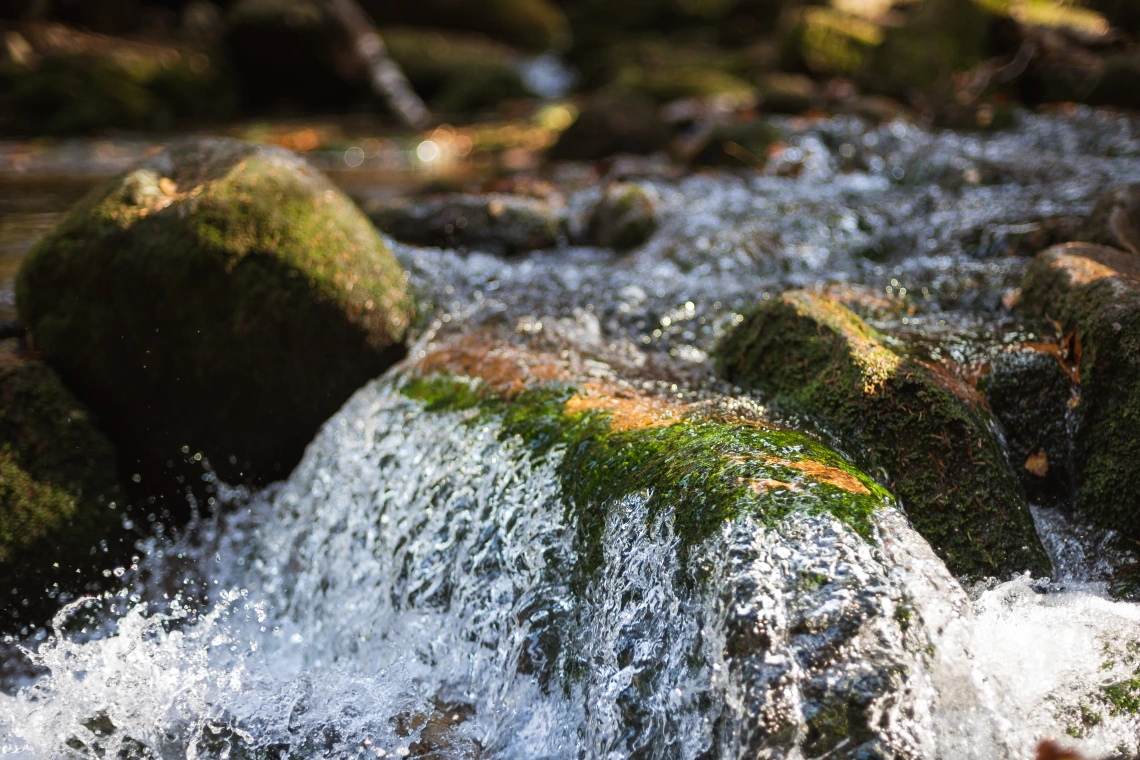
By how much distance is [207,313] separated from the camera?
3.40m

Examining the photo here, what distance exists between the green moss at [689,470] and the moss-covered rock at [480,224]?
249 centimetres

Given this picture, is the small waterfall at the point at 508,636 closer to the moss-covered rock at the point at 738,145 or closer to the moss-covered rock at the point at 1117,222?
the moss-covered rock at the point at 1117,222

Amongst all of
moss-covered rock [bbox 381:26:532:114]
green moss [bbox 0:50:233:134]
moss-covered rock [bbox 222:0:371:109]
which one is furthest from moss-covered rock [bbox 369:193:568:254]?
moss-covered rock [bbox 222:0:371:109]

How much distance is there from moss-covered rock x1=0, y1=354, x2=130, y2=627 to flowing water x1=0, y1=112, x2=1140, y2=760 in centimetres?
15

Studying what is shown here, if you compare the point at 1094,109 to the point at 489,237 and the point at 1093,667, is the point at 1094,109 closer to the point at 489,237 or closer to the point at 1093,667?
Result: the point at 489,237

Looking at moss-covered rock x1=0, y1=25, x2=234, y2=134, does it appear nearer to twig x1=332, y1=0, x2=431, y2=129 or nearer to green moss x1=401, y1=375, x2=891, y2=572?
twig x1=332, y1=0, x2=431, y2=129

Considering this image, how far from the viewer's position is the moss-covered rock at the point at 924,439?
8.40 feet

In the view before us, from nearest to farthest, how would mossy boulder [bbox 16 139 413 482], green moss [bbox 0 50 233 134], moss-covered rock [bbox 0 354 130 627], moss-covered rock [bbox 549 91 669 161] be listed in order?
moss-covered rock [bbox 0 354 130 627]
mossy boulder [bbox 16 139 413 482]
moss-covered rock [bbox 549 91 669 161]
green moss [bbox 0 50 233 134]

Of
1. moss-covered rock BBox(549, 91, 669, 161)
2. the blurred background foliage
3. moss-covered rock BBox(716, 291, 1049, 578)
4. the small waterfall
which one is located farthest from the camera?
the blurred background foliage

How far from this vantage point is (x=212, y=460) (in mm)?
3582

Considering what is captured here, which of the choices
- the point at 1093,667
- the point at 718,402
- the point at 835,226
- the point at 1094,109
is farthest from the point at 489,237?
the point at 1094,109

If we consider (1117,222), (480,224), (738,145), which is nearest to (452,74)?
(738,145)

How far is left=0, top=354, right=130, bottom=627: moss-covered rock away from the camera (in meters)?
3.05

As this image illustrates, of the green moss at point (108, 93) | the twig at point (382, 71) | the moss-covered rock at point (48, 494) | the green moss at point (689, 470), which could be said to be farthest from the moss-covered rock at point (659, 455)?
the twig at point (382, 71)
